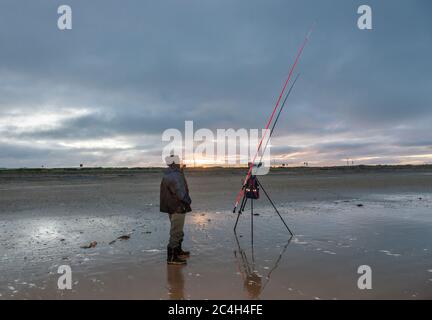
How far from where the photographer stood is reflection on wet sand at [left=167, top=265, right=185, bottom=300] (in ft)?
17.9

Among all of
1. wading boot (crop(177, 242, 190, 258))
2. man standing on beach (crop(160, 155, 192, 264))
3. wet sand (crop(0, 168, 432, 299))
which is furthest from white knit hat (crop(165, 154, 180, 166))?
wet sand (crop(0, 168, 432, 299))

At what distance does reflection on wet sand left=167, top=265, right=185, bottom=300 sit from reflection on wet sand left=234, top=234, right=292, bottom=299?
1157 millimetres

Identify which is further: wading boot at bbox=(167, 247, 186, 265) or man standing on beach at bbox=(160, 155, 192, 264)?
man standing on beach at bbox=(160, 155, 192, 264)

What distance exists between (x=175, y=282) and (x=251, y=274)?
1.51m

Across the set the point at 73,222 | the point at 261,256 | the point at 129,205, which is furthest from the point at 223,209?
the point at 261,256

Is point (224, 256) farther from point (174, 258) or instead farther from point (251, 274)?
point (251, 274)

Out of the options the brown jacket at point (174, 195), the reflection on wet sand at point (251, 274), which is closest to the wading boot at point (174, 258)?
the brown jacket at point (174, 195)

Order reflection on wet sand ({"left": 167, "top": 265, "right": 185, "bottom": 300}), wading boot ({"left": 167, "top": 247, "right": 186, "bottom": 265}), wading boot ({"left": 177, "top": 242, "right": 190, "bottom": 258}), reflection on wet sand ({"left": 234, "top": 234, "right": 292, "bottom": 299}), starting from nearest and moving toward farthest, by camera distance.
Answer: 1. reflection on wet sand ({"left": 167, "top": 265, "right": 185, "bottom": 300})
2. reflection on wet sand ({"left": 234, "top": 234, "right": 292, "bottom": 299})
3. wading boot ({"left": 167, "top": 247, "right": 186, "bottom": 265})
4. wading boot ({"left": 177, "top": 242, "right": 190, "bottom": 258})

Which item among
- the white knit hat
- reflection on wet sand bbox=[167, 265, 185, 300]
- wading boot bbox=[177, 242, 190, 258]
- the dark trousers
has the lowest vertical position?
reflection on wet sand bbox=[167, 265, 185, 300]

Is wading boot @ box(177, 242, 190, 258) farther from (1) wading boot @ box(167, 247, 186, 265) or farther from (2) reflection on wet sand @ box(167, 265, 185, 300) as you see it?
(2) reflection on wet sand @ box(167, 265, 185, 300)

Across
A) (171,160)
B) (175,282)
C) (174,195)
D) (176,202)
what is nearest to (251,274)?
(175,282)

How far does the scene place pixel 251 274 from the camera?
6371 mm

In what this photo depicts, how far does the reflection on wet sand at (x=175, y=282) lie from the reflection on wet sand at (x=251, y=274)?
1.16 meters

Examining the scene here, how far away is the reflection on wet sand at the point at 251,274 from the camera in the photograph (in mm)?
5602
